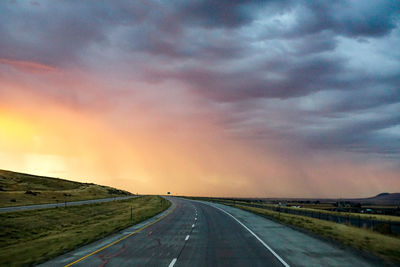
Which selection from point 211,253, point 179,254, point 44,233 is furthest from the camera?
point 44,233

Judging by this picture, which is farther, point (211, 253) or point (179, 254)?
point (211, 253)

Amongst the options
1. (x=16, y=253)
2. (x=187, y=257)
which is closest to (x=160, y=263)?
(x=187, y=257)

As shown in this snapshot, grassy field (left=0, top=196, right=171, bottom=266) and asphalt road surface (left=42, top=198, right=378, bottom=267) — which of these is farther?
grassy field (left=0, top=196, right=171, bottom=266)

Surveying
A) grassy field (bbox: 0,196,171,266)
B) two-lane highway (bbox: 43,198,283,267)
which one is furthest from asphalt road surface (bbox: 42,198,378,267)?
grassy field (bbox: 0,196,171,266)

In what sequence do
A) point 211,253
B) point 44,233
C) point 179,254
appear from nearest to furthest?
point 179,254, point 211,253, point 44,233

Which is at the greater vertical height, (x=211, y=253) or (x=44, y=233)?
(x=211, y=253)

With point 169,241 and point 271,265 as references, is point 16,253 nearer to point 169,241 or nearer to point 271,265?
point 169,241

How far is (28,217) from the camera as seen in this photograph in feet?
111

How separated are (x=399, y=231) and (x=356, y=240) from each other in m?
9.38

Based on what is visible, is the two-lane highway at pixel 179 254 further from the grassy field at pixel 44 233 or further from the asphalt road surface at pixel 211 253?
the grassy field at pixel 44 233

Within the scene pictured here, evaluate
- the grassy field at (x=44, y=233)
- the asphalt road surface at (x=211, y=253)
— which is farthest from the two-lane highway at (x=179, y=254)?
the grassy field at (x=44, y=233)

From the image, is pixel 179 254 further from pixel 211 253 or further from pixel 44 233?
pixel 44 233

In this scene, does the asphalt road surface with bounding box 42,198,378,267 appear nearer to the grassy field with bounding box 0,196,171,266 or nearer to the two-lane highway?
the two-lane highway

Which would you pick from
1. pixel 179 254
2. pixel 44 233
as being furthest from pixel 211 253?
pixel 44 233
